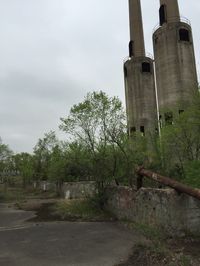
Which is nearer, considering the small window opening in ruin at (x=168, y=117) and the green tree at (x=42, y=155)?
the small window opening in ruin at (x=168, y=117)

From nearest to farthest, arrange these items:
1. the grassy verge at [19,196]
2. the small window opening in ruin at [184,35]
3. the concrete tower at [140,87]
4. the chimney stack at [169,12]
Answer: the grassy verge at [19,196], the small window opening in ruin at [184,35], the chimney stack at [169,12], the concrete tower at [140,87]

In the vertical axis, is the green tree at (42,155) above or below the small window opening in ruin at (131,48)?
below

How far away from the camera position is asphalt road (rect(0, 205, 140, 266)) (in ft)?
26.2

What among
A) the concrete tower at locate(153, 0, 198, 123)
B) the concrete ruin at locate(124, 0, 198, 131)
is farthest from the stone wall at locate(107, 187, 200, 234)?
the concrete tower at locate(153, 0, 198, 123)

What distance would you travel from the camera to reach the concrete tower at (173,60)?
29.8m

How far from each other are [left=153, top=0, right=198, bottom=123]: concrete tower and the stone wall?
59.3 ft

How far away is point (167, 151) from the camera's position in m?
16.9

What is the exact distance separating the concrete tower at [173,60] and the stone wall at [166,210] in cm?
1808

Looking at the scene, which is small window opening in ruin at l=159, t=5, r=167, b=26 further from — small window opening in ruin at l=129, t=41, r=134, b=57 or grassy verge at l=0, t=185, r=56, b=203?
grassy verge at l=0, t=185, r=56, b=203

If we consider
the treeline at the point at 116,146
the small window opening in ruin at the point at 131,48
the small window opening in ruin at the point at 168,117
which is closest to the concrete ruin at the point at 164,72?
the small window opening in ruin at the point at 131,48

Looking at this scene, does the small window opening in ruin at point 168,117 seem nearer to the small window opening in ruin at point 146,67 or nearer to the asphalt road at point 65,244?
the asphalt road at point 65,244

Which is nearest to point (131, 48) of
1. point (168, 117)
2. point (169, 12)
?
point (169, 12)

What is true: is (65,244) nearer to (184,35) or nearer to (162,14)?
(184,35)

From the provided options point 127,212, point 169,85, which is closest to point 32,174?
point 169,85
